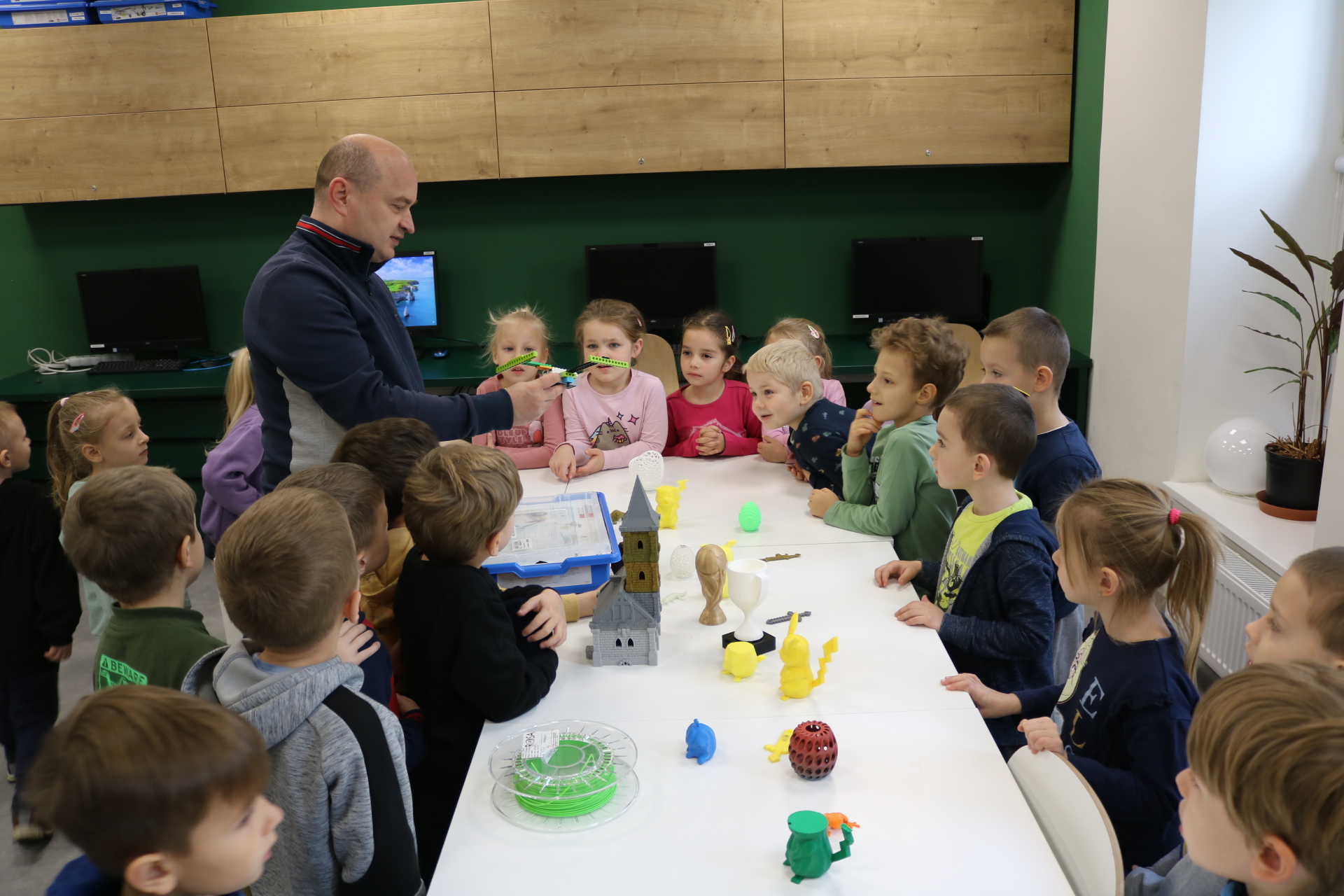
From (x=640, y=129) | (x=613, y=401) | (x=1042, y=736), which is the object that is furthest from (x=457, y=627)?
(x=640, y=129)

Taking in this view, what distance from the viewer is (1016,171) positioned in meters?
4.65

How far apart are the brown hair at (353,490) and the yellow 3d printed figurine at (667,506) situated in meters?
0.90

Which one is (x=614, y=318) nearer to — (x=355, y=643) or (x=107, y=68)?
(x=355, y=643)

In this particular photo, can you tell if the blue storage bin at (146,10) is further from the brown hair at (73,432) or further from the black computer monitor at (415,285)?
the brown hair at (73,432)

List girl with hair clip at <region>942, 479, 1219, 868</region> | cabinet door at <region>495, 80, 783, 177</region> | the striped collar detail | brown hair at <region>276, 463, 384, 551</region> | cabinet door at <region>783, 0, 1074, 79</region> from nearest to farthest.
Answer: girl with hair clip at <region>942, 479, 1219, 868</region> < brown hair at <region>276, 463, 384, 551</region> < the striped collar detail < cabinet door at <region>783, 0, 1074, 79</region> < cabinet door at <region>495, 80, 783, 177</region>

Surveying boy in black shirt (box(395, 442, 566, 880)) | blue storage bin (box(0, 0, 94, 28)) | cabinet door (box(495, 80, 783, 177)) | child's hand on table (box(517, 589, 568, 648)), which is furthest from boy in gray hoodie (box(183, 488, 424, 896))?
blue storage bin (box(0, 0, 94, 28))

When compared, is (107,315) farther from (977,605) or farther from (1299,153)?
(1299,153)

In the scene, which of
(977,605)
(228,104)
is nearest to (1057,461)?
(977,605)

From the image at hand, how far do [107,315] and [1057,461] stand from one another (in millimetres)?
4515

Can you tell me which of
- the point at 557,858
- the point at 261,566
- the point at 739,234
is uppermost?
the point at 739,234

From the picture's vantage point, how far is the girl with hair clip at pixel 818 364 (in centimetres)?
299

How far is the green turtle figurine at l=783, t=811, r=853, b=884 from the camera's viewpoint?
3.84 feet

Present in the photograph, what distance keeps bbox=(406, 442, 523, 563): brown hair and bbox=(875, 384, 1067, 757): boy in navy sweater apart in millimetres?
809

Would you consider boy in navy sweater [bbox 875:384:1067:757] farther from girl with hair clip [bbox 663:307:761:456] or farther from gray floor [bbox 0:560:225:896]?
gray floor [bbox 0:560:225:896]
